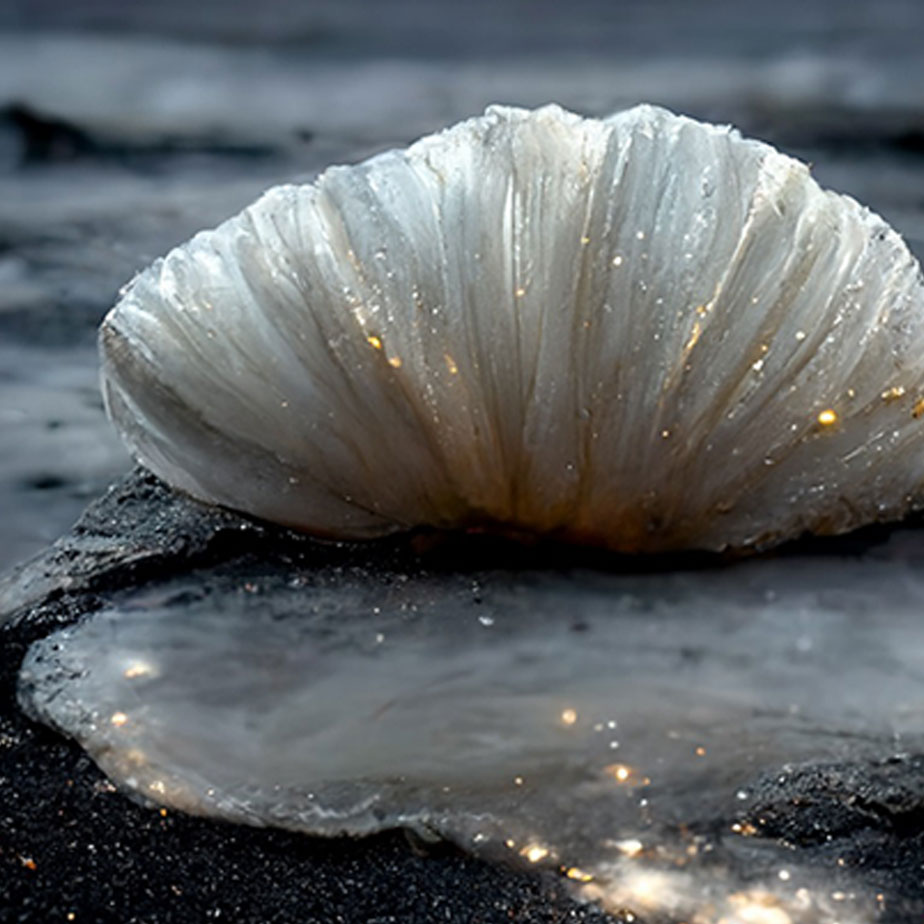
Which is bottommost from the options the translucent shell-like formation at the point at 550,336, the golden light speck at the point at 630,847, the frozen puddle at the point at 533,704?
the frozen puddle at the point at 533,704

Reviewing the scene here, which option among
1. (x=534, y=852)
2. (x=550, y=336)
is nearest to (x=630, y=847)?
(x=534, y=852)

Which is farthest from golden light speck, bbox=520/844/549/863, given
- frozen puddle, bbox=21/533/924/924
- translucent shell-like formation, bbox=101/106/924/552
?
translucent shell-like formation, bbox=101/106/924/552

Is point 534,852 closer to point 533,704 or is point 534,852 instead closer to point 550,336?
point 533,704

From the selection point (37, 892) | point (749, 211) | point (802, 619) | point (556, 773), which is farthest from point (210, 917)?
point (749, 211)

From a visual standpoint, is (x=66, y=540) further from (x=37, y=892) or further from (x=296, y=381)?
(x=37, y=892)

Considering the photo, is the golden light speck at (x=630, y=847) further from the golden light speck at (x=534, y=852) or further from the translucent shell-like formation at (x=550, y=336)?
the translucent shell-like formation at (x=550, y=336)

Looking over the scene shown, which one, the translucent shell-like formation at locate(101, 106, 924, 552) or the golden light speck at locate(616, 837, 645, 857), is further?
the translucent shell-like formation at locate(101, 106, 924, 552)

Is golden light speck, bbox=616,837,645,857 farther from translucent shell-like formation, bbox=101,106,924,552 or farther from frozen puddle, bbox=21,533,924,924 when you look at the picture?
translucent shell-like formation, bbox=101,106,924,552

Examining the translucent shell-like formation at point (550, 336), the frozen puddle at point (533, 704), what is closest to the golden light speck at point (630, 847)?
the frozen puddle at point (533, 704)
